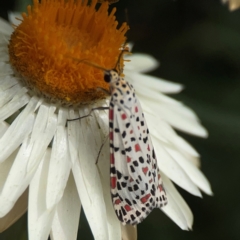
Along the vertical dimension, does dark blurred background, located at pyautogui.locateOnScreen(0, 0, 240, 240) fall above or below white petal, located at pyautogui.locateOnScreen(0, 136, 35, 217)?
above

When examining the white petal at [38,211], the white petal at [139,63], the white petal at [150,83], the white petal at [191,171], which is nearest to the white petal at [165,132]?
the white petal at [191,171]

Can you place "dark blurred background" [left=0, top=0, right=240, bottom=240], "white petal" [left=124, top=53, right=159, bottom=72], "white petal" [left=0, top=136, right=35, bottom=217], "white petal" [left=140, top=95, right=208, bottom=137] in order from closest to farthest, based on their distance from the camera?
"white petal" [left=0, top=136, right=35, bottom=217], "white petal" [left=140, top=95, right=208, bottom=137], "white petal" [left=124, top=53, right=159, bottom=72], "dark blurred background" [left=0, top=0, right=240, bottom=240]

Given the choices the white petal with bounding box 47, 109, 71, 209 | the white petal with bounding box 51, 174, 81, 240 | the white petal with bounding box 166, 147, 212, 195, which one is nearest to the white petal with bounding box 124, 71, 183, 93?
the white petal with bounding box 166, 147, 212, 195

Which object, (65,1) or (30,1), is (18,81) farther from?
(30,1)

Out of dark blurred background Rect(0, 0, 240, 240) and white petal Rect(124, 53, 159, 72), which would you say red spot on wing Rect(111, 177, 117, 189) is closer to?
white petal Rect(124, 53, 159, 72)

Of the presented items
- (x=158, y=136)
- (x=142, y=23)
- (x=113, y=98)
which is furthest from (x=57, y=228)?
→ (x=142, y=23)

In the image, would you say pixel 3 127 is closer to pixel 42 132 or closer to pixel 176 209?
pixel 42 132

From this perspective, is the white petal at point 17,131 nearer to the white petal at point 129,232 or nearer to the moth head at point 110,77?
the moth head at point 110,77
